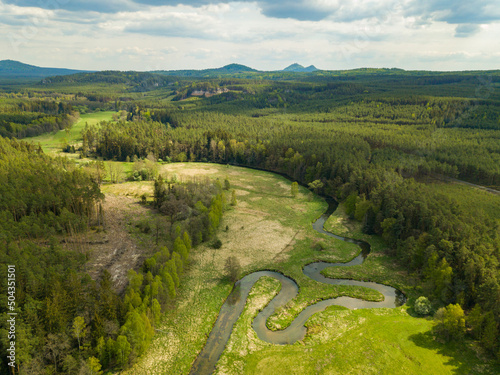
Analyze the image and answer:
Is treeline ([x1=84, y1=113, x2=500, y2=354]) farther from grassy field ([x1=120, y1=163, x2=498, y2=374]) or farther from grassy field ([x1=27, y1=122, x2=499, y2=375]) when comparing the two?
grassy field ([x1=120, y1=163, x2=498, y2=374])

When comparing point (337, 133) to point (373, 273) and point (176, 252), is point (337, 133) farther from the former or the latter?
point (176, 252)

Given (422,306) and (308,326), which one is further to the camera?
(422,306)

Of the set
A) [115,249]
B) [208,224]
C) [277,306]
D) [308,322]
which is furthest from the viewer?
[208,224]

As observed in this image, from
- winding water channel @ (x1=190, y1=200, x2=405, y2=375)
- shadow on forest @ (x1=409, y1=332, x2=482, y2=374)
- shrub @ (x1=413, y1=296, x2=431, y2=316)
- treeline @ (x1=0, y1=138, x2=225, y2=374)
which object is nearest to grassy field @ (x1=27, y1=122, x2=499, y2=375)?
shadow on forest @ (x1=409, y1=332, x2=482, y2=374)

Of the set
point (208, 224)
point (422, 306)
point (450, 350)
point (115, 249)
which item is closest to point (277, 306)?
point (422, 306)

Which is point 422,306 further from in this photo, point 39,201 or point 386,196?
point 39,201

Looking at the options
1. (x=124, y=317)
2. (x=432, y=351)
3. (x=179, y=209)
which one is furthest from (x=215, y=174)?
(x=432, y=351)
